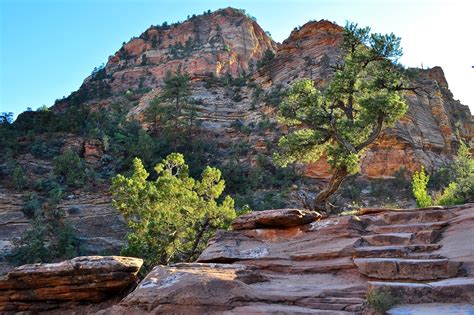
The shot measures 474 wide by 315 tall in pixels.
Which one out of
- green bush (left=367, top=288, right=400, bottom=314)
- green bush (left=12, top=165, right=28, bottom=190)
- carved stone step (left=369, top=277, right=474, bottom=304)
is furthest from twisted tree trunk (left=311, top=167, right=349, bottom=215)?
green bush (left=12, top=165, right=28, bottom=190)

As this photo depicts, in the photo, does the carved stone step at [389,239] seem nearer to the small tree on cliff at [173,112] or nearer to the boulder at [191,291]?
the boulder at [191,291]

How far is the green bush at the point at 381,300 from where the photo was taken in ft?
20.2

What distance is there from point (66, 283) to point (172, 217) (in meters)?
5.33

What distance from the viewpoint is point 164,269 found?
887 cm

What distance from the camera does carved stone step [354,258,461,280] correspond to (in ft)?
23.5

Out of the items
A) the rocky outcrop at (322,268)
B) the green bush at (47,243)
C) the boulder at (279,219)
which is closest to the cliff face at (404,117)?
the green bush at (47,243)

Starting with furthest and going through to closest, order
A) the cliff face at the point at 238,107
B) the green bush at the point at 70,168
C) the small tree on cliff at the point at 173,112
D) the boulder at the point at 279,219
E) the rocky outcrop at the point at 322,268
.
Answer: the small tree on cliff at the point at 173,112 < the green bush at the point at 70,168 < the cliff face at the point at 238,107 < the boulder at the point at 279,219 < the rocky outcrop at the point at 322,268

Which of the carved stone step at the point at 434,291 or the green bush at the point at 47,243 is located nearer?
the carved stone step at the point at 434,291

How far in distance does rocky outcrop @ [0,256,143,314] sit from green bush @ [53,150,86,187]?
22725mm

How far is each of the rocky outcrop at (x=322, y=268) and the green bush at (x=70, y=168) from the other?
2459 centimetres

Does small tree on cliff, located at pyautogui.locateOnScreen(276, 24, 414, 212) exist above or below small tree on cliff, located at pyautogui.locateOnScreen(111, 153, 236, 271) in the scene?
above

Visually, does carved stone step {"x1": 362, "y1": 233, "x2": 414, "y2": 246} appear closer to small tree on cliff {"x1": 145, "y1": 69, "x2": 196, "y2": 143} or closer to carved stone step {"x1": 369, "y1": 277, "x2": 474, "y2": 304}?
carved stone step {"x1": 369, "y1": 277, "x2": 474, "y2": 304}

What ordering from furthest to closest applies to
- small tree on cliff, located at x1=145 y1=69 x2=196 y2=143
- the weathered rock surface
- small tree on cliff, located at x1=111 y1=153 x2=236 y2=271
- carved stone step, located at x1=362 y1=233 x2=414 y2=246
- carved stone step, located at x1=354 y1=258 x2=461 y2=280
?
small tree on cliff, located at x1=145 y1=69 x2=196 y2=143
small tree on cliff, located at x1=111 y1=153 x2=236 y2=271
carved stone step, located at x1=362 y1=233 x2=414 y2=246
carved stone step, located at x1=354 y1=258 x2=461 y2=280
the weathered rock surface

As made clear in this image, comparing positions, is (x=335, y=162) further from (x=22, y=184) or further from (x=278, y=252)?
(x=22, y=184)
